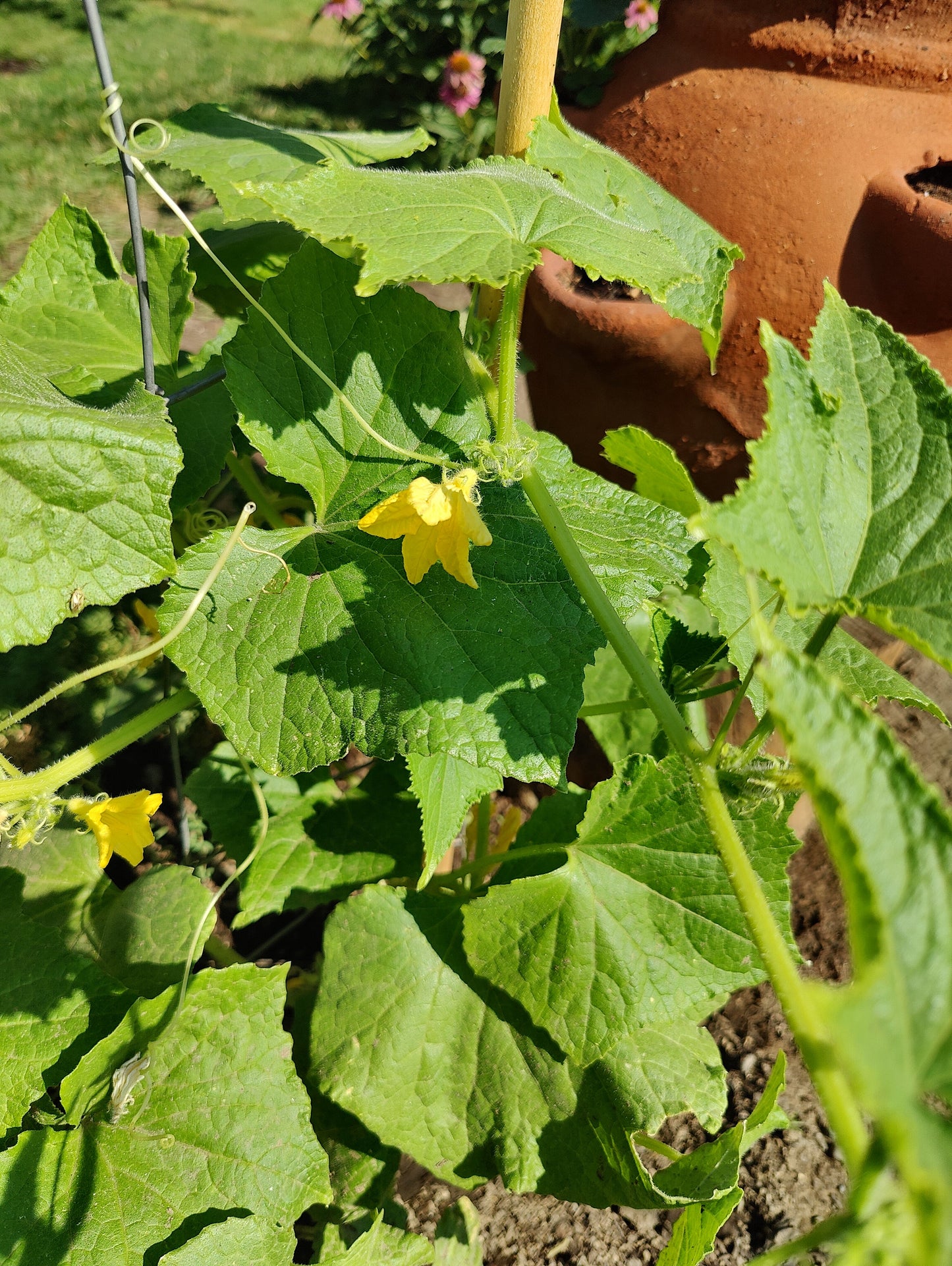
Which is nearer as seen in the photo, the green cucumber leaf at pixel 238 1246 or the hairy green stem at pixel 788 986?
the hairy green stem at pixel 788 986

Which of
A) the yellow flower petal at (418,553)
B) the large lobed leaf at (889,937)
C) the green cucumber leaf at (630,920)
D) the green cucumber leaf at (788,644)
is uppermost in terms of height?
the large lobed leaf at (889,937)

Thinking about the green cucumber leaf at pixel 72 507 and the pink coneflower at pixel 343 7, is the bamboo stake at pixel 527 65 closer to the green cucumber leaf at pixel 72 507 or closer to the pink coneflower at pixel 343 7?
the green cucumber leaf at pixel 72 507

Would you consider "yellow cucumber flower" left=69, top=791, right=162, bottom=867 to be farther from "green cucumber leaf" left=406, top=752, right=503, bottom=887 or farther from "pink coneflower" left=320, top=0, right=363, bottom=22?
"pink coneflower" left=320, top=0, right=363, bottom=22

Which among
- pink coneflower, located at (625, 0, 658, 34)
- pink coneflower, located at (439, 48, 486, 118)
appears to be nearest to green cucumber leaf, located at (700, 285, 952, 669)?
pink coneflower, located at (625, 0, 658, 34)

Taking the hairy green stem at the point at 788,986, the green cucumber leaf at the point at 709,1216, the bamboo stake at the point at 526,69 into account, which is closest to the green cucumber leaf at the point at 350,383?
the bamboo stake at the point at 526,69

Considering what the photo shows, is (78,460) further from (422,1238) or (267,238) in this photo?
(422,1238)

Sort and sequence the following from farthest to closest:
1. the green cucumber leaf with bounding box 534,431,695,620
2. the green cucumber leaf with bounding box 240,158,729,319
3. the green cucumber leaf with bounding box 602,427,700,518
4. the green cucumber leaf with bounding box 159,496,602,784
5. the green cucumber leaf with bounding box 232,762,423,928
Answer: the green cucumber leaf with bounding box 232,762,423,928 → the green cucumber leaf with bounding box 602,427,700,518 → the green cucumber leaf with bounding box 534,431,695,620 → the green cucumber leaf with bounding box 159,496,602,784 → the green cucumber leaf with bounding box 240,158,729,319
